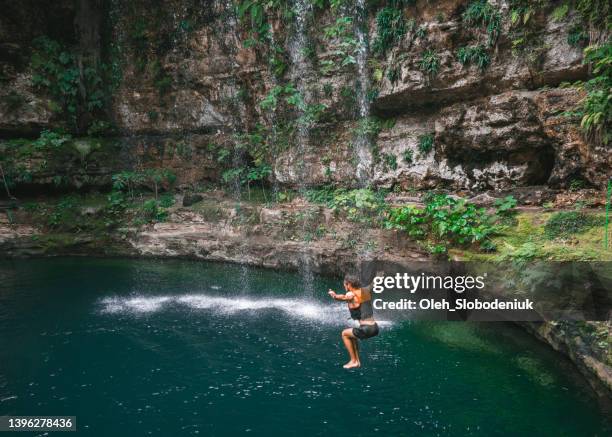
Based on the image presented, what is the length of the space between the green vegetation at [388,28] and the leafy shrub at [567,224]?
8.13m

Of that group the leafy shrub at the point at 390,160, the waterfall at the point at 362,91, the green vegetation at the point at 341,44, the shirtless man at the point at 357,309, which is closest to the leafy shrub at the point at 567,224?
the shirtless man at the point at 357,309

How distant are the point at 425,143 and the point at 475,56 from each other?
10.3ft

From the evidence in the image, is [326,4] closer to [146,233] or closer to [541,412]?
[146,233]

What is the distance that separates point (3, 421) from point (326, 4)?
15.8 m

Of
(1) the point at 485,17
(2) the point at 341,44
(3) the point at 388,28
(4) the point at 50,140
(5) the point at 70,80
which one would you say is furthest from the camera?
(5) the point at 70,80

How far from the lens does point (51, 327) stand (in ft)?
30.0

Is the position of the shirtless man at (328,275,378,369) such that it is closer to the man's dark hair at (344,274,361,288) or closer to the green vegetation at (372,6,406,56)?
the man's dark hair at (344,274,361,288)

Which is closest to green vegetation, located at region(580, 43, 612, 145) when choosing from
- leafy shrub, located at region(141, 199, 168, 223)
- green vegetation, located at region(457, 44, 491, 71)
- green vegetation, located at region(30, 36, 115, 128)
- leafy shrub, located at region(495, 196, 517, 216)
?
leafy shrub, located at region(495, 196, 517, 216)

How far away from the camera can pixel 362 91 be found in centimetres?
1502

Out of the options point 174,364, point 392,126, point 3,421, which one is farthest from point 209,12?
point 3,421

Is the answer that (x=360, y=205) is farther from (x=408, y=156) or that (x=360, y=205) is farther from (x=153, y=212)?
(x=153, y=212)

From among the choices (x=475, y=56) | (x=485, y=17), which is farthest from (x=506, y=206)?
(x=485, y=17)

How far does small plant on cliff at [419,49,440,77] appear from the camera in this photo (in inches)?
504

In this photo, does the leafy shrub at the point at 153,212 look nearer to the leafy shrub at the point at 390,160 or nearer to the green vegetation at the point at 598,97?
the leafy shrub at the point at 390,160
